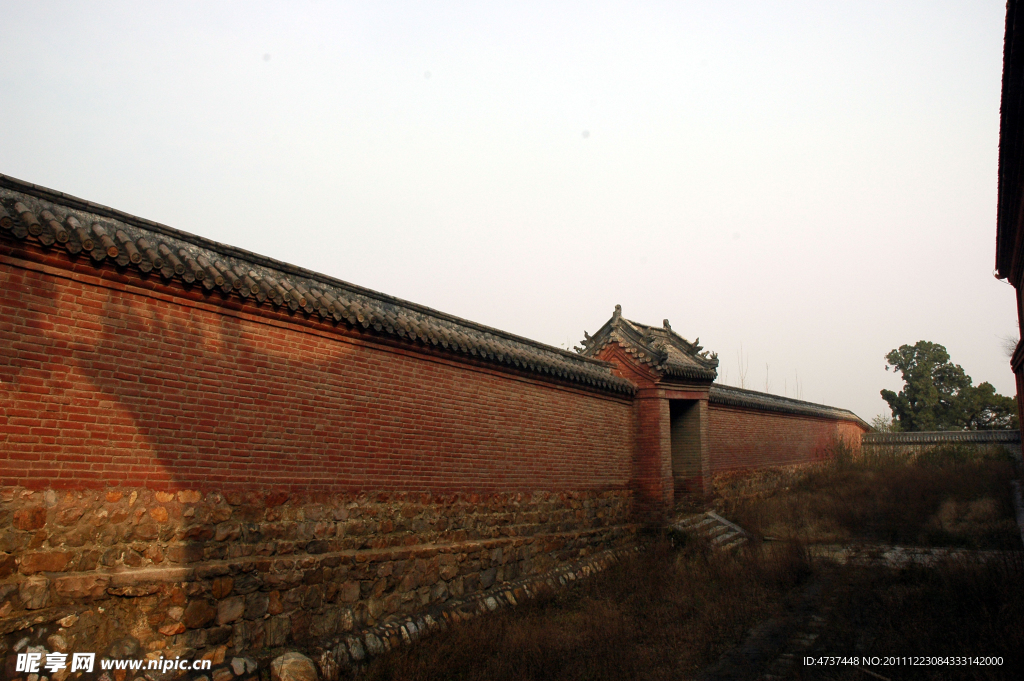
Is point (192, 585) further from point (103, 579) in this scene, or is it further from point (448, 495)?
point (448, 495)

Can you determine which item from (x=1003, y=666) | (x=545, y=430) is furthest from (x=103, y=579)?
(x=1003, y=666)

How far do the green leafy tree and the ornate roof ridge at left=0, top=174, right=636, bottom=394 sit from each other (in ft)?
89.9

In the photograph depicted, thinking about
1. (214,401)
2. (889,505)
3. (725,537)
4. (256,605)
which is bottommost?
(725,537)

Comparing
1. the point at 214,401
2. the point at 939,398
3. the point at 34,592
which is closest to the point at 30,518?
the point at 34,592

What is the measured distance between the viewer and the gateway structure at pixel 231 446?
4305 millimetres

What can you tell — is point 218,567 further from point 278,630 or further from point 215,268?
point 215,268

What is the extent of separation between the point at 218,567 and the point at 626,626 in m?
4.53

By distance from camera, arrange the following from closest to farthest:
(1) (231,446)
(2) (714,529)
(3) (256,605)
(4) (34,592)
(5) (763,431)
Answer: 1. (4) (34,592)
2. (3) (256,605)
3. (1) (231,446)
4. (2) (714,529)
5. (5) (763,431)

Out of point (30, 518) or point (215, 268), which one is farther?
point (215, 268)

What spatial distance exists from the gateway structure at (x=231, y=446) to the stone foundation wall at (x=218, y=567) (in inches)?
0.6

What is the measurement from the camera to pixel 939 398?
28078 millimetres

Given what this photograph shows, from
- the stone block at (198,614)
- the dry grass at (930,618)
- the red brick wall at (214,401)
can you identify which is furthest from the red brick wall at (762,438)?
the stone block at (198,614)

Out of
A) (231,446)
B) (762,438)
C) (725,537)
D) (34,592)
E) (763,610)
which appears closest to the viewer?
(34,592)

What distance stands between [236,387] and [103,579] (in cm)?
180
